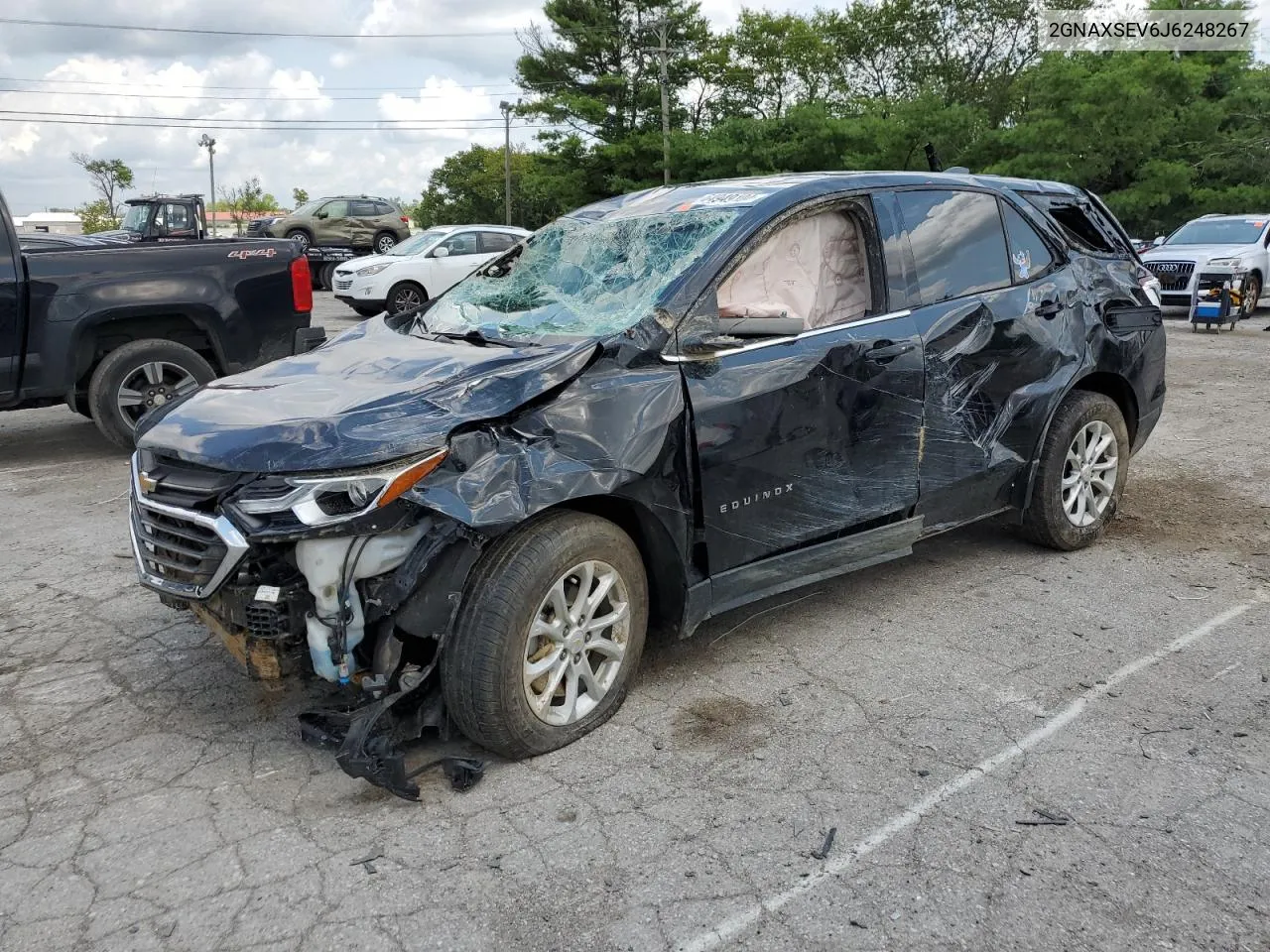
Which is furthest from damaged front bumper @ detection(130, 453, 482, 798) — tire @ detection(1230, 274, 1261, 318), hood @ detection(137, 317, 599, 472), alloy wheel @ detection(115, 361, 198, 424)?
tire @ detection(1230, 274, 1261, 318)

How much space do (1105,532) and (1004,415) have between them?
55.5 inches

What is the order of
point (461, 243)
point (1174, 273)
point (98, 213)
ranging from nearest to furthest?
point (1174, 273)
point (461, 243)
point (98, 213)

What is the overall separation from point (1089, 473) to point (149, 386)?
6.31m

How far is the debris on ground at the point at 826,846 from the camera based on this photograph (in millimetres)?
2834

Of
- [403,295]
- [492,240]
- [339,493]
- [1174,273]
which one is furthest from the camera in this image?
[492,240]

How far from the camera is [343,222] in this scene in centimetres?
2669

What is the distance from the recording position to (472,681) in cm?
310

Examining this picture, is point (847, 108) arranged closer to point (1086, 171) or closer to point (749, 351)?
point (1086, 171)

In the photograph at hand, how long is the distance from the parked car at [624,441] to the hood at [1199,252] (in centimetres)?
1352

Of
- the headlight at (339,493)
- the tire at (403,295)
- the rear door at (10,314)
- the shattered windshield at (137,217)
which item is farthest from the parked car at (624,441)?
the shattered windshield at (137,217)

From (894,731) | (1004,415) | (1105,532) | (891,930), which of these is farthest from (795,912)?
(1105,532)

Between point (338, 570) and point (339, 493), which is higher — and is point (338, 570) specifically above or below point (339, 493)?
below

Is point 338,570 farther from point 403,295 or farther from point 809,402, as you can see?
point 403,295

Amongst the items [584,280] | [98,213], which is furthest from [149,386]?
[98,213]
